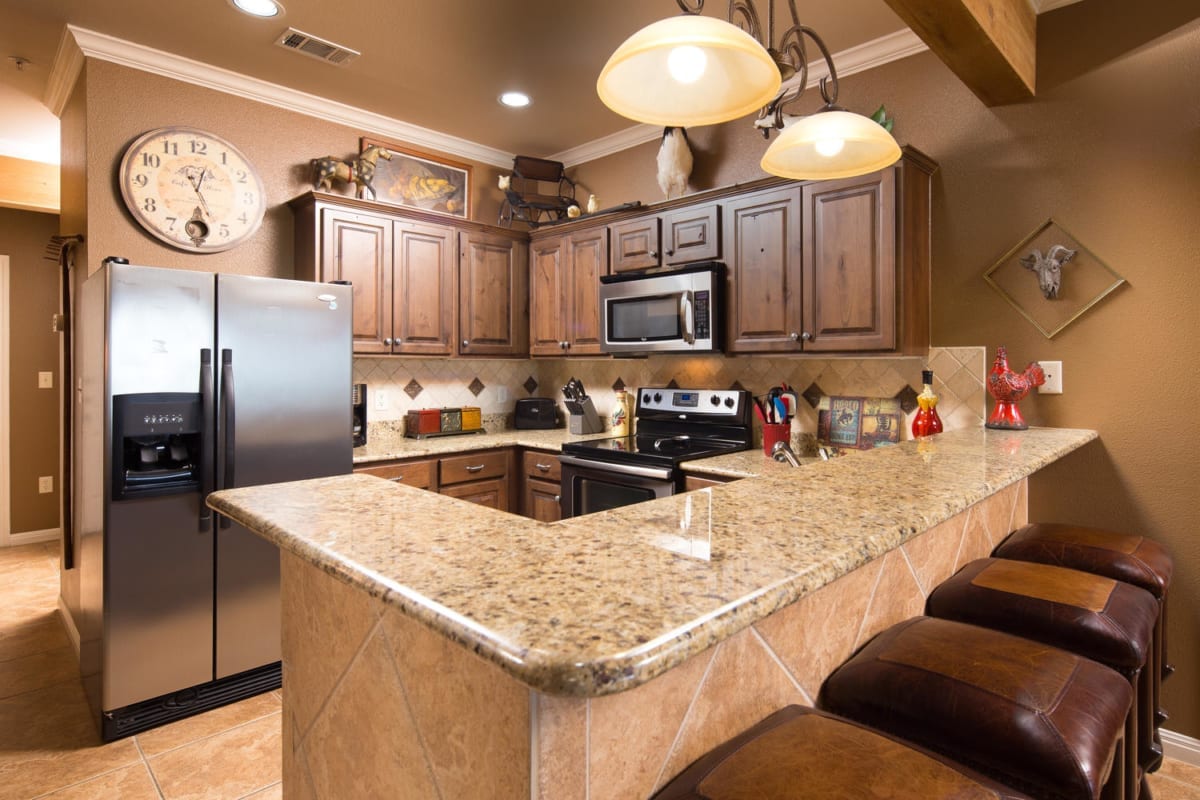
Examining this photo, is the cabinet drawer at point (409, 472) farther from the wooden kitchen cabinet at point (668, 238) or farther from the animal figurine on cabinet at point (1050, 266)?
the animal figurine on cabinet at point (1050, 266)

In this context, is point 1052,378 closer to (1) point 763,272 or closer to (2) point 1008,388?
(2) point 1008,388

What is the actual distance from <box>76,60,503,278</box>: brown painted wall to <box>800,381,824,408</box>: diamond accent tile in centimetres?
253

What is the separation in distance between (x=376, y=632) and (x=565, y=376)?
341cm

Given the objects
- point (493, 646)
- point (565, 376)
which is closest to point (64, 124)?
point (565, 376)

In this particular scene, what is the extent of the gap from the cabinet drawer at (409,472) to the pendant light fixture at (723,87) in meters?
2.15

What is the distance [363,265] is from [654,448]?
172 centimetres

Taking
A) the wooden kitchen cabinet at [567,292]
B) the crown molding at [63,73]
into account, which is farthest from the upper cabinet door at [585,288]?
the crown molding at [63,73]

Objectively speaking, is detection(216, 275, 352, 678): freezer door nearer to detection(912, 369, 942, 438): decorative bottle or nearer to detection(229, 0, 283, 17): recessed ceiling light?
detection(229, 0, 283, 17): recessed ceiling light

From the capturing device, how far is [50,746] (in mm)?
2246

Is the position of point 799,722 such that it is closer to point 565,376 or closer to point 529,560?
point 529,560

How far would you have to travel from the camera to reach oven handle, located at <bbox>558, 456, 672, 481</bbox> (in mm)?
2807

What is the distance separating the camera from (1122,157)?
222 centimetres

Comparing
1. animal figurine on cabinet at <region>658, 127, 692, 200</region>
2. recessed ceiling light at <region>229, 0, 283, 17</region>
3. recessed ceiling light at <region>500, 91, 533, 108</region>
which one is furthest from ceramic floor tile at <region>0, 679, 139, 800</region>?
animal figurine on cabinet at <region>658, 127, 692, 200</region>

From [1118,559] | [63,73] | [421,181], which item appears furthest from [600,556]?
[63,73]
